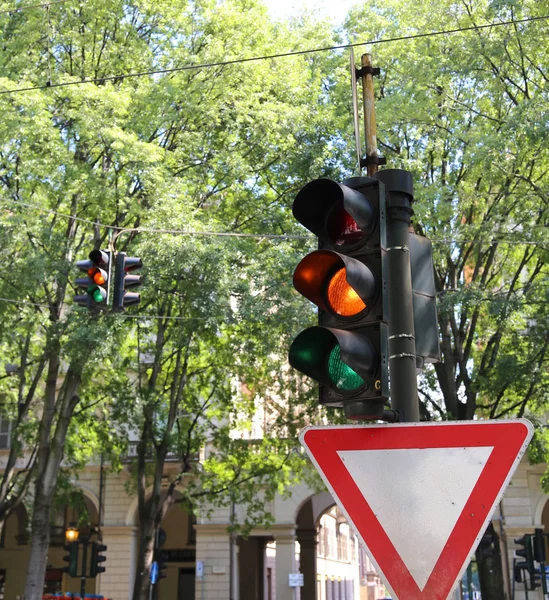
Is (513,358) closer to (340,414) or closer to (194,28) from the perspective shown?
(340,414)

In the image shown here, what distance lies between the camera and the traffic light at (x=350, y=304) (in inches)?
124

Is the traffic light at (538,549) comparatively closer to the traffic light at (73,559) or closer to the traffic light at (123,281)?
the traffic light at (73,559)

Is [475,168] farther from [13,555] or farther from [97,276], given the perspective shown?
[13,555]

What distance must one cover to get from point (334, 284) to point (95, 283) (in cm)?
773

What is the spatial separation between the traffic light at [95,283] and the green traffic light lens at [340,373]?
771 centimetres

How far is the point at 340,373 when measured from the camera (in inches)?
129

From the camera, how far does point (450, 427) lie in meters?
2.88

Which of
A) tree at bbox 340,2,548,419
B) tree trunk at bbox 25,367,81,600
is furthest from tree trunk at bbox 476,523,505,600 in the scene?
tree trunk at bbox 25,367,81,600

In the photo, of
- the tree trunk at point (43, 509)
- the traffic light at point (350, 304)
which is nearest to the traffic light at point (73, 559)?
the tree trunk at point (43, 509)

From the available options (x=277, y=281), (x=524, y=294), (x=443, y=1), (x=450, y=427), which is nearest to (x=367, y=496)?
(x=450, y=427)

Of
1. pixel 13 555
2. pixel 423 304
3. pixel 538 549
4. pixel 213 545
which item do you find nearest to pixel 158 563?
pixel 213 545

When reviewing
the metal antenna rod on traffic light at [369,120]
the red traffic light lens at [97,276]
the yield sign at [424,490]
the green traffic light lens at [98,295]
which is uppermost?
the red traffic light lens at [97,276]

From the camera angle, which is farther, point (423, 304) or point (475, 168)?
point (475, 168)

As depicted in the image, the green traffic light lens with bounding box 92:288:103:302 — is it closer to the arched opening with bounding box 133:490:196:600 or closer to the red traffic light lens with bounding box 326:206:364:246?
the red traffic light lens with bounding box 326:206:364:246
